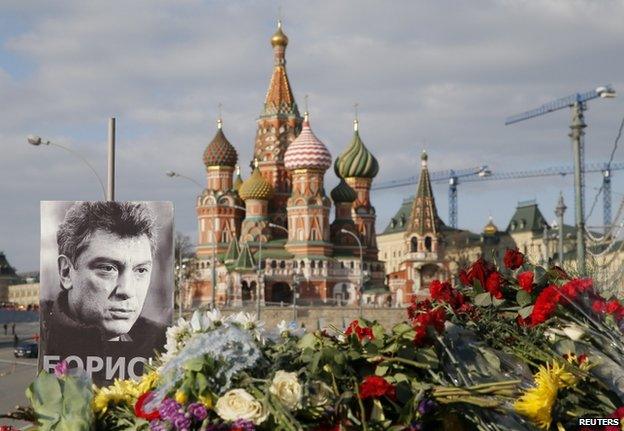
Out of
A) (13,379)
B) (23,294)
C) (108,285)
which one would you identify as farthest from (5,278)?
(108,285)

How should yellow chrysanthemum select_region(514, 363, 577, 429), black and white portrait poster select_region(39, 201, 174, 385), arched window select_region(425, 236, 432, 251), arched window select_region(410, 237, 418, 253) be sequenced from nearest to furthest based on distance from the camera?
yellow chrysanthemum select_region(514, 363, 577, 429) → black and white portrait poster select_region(39, 201, 174, 385) → arched window select_region(425, 236, 432, 251) → arched window select_region(410, 237, 418, 253)

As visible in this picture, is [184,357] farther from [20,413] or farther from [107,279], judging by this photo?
[107,279]

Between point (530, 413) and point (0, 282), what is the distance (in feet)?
599

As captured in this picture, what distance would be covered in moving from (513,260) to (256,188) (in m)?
73.6

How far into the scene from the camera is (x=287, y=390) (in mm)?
3863

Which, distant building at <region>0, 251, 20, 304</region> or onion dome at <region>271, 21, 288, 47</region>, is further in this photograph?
distant building at <region>0, 251, 20, 304</region>

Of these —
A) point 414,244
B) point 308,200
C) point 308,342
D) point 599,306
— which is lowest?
point 308,342

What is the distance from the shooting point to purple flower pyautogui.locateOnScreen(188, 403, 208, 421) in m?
3.86

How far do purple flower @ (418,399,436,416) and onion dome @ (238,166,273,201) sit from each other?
75.2 m

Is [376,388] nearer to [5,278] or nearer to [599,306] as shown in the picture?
[599,306]

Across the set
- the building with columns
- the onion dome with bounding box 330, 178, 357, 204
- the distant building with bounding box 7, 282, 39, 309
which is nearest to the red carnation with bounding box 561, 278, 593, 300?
the building with columns

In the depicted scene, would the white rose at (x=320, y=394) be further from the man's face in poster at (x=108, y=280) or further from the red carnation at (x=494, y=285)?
the man's face in poster at (x=108, y=280)

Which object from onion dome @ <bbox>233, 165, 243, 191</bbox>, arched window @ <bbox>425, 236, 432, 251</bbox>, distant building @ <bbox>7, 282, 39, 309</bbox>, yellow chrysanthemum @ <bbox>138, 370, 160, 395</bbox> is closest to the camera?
yellow chrysanthemum @ <bbox>138, 370, 160, 395</bbox>

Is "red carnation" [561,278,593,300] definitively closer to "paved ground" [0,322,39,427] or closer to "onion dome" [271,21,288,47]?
"paved ground" [0,322,39,427]
